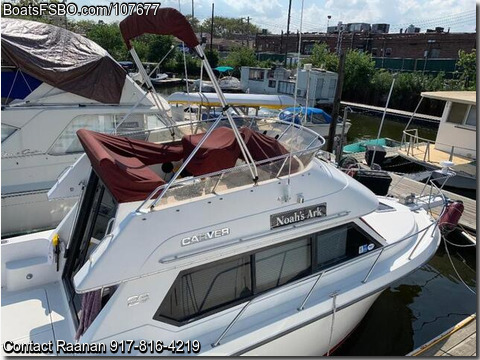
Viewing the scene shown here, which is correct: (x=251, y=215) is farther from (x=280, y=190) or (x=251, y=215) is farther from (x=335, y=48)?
(x=335, y=48)

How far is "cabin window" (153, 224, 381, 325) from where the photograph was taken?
360cm

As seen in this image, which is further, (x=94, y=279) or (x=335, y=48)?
(x=335, y=48)

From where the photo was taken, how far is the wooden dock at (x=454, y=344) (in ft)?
15.9

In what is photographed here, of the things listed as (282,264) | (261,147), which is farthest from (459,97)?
(282,264)

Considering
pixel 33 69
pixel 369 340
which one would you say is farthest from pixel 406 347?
pixel 33 69

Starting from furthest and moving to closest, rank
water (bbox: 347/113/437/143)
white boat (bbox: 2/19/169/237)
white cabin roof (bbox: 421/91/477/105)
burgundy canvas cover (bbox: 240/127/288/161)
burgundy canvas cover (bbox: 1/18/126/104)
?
water (bbox: 347/113/437/143) → white cabin roof (bbox: 421/91/477/105) → burgundy canvas cover (bbox: 1/18/126/104) → white boat (bbox: 2/19/169/237) → burgundy canvas cover (bbox: 240/127/288/161)

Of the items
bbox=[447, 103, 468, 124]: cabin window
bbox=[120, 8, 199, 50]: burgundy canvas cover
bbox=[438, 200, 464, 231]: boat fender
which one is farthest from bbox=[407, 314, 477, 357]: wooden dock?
bbox=[447, 103, 468, 124]: cabin window

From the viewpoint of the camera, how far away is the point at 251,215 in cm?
380

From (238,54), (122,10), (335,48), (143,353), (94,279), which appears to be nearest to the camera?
(94,279)

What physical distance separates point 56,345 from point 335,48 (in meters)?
47.7

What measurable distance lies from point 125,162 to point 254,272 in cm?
169

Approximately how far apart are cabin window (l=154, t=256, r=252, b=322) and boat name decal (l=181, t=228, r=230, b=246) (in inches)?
10.6

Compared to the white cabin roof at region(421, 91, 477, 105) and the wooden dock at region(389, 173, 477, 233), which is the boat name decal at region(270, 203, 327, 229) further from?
the white cabin roof at region(421, 91, 477, 105)

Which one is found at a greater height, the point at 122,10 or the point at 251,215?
the point at 122,10
